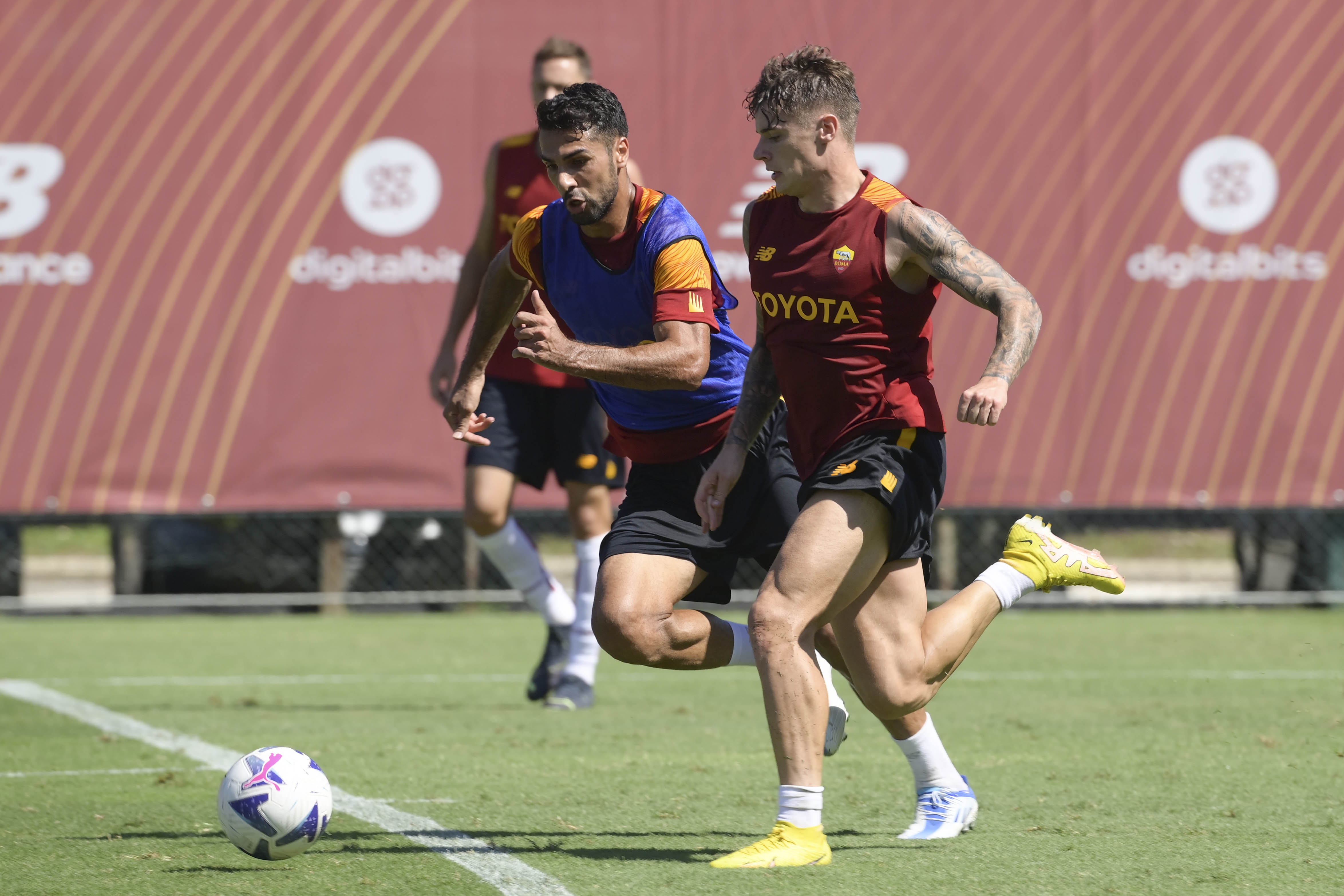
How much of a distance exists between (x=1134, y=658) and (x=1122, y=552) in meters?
7.21

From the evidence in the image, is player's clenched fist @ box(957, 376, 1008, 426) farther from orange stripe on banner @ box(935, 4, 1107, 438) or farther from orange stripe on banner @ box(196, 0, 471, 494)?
orange stripe on banner @ box(196, 0, 471, 494)

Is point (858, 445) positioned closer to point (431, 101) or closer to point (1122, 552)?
point (431, 101)

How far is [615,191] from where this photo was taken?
15.3 feet

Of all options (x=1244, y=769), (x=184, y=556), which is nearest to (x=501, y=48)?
(x=184, y=556)

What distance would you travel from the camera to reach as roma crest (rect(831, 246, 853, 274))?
4.20 m

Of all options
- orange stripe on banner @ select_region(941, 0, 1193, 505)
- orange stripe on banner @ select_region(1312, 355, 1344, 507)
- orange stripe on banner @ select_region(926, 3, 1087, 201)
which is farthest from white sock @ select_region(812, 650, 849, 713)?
orange stripe on banner @ select_region(1312, 355, 1344, 507)

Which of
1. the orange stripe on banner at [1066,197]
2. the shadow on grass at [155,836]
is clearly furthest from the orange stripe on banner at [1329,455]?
the shadow on grass at [155,836]

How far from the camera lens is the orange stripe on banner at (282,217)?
10758 millimetres

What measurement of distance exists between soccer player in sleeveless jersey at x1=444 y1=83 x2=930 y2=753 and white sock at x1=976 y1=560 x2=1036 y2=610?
58cm

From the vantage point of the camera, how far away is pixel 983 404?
371 cm

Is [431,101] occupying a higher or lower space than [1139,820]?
higher

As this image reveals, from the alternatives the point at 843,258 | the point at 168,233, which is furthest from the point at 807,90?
the point at 168,233

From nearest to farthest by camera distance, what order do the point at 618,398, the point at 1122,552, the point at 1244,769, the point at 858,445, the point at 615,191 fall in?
the point at 858,445
the point at 615,191
the point at 618,398
the point at 1244,769
the point at 1122,552

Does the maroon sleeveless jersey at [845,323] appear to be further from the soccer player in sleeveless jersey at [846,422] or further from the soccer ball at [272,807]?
the soccer ball at [272,807]
